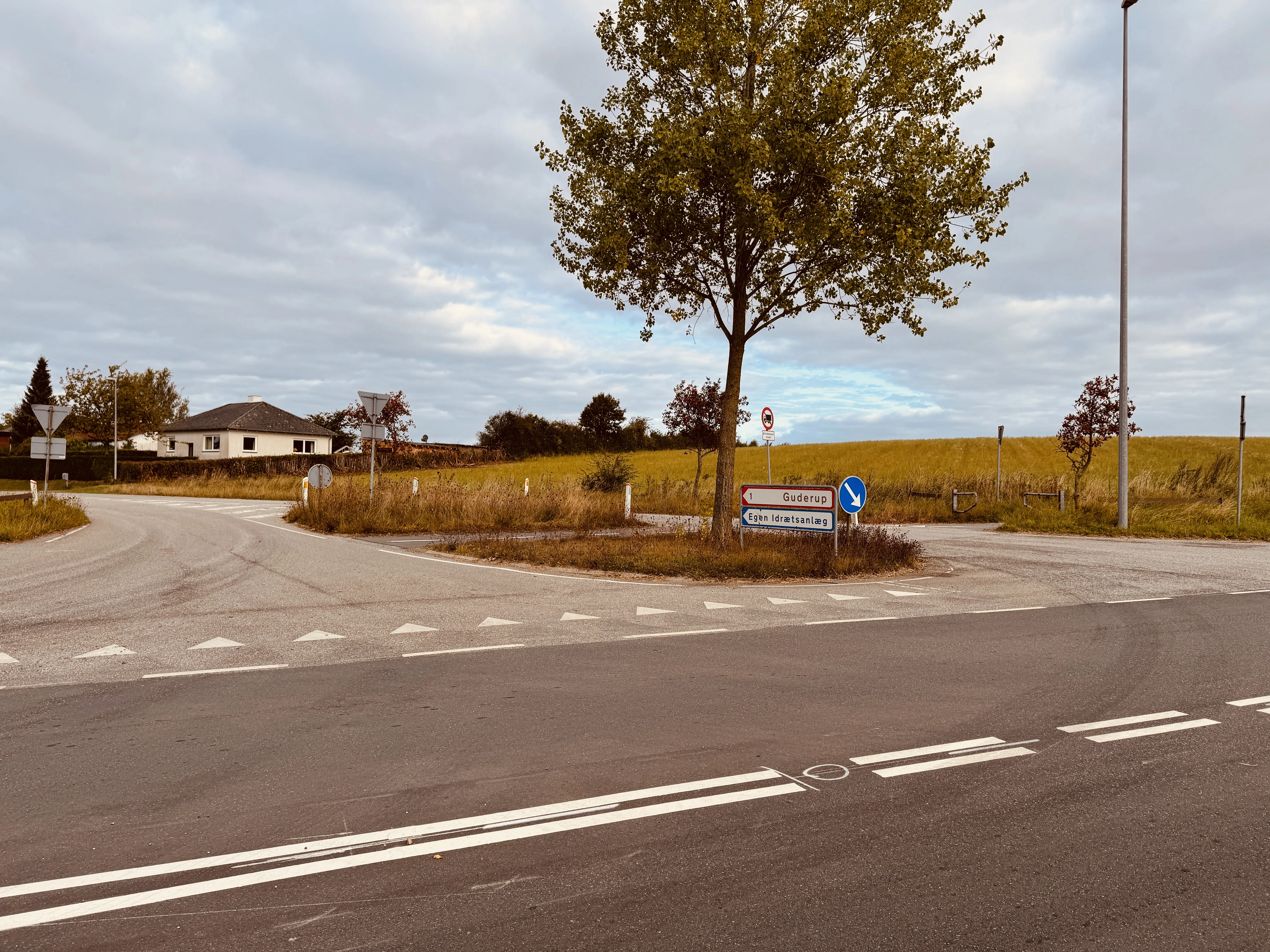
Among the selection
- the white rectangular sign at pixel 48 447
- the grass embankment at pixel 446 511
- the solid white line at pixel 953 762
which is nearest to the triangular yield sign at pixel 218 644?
the solid white line at pixel 953 762

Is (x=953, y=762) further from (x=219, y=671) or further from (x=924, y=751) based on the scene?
Answer: (x=219, y=671)

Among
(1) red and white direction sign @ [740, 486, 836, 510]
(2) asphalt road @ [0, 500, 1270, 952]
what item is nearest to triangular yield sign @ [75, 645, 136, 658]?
(2) asphalt road @ [0, 500, 1270, 952]

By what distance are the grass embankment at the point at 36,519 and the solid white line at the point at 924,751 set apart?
19.8m

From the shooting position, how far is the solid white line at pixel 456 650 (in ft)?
24.4

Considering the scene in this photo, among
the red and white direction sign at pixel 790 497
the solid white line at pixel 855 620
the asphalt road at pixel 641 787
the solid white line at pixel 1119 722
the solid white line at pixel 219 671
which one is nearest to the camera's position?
the asphalt road at pixel 641 787

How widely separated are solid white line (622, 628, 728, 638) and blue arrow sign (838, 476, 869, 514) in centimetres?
565

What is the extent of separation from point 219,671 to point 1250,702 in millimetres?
7593

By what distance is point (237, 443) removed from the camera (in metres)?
74.8

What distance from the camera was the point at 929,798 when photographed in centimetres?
406

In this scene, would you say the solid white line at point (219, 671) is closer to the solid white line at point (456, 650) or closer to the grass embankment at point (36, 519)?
the solid white line at point (456, 650)

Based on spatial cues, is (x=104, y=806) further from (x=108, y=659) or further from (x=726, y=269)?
(x=726, y=269)

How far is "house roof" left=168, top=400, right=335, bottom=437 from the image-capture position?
7606 cm

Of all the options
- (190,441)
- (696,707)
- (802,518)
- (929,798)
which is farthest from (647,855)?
(190,441)

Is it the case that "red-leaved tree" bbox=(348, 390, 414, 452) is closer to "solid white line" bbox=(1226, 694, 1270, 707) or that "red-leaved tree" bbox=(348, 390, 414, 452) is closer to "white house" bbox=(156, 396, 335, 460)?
"white house" bbox=(156, 396, 335, 460)
